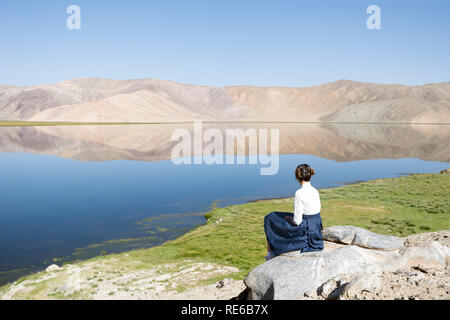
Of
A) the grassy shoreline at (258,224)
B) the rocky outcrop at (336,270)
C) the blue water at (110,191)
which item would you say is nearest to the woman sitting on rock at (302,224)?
the rocky outcrop at (336,270)

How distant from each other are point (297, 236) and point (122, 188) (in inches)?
852

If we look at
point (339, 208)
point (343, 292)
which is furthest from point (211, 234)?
point (343, 292)

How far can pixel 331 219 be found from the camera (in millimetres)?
17188

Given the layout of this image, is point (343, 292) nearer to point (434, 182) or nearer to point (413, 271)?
point (413, 271)

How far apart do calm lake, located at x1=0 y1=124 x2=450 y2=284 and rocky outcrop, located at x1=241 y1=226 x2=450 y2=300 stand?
9328 millimetres

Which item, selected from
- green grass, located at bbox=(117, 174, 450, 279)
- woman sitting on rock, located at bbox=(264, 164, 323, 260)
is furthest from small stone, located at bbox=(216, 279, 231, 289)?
woman sitting on rock, located at bbox=(264, 164, 323, 260)

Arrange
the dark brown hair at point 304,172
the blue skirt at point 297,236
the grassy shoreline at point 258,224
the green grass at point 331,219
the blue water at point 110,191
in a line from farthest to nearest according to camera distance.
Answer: the blue water at point 110,191, the green grass at point 331,219, the grassy shoreline at point 258,224, the blue skirt at point 297,236, the dark brown hair at point 304,172

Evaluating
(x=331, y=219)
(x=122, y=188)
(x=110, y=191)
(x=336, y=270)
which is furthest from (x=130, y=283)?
(x=122, y=188)

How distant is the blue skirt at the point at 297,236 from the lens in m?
7.42

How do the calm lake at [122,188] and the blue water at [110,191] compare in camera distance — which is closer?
the calm lake at [122,188]

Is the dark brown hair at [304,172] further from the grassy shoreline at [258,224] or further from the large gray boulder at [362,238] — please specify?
the grassy shoreline at [258,224]

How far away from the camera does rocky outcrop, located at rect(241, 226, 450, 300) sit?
616 centimetres

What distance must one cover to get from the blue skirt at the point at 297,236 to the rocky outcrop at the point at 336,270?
21 cm
